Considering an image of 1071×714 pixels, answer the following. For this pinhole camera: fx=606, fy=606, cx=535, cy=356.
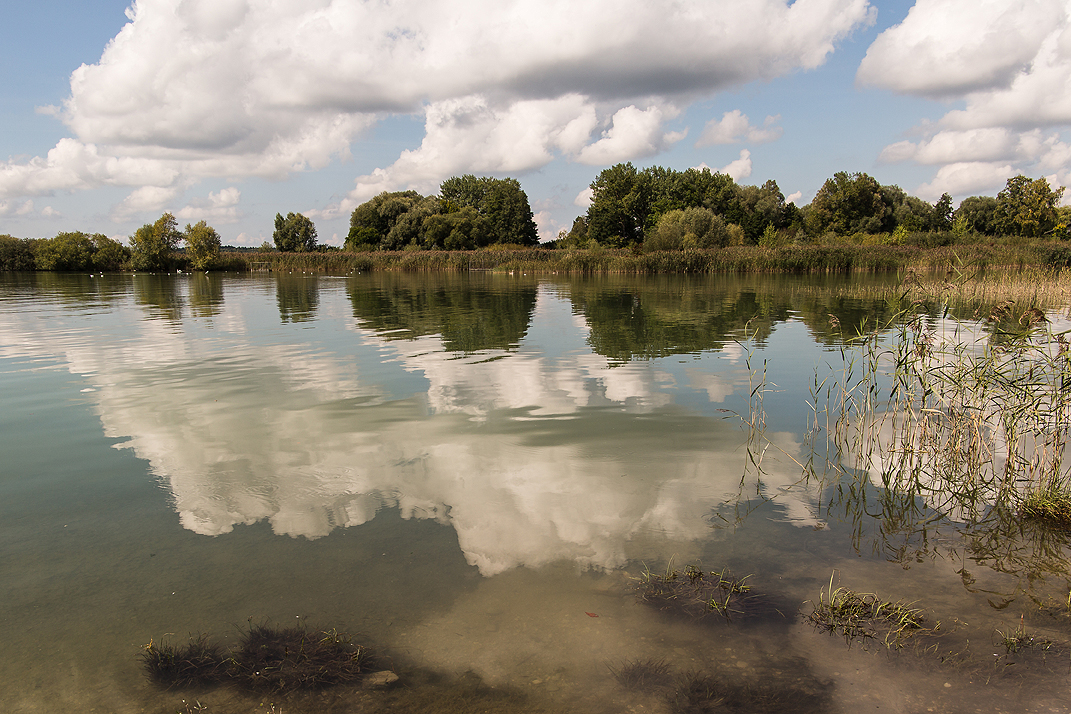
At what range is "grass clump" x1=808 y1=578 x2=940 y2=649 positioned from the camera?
3588 millimetres

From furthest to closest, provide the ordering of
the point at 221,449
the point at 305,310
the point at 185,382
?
the point at 305,310
the point at 185,382
the point at 221,449

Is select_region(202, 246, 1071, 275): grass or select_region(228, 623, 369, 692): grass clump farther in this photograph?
select_region(202, 246, 1071, 275): grass

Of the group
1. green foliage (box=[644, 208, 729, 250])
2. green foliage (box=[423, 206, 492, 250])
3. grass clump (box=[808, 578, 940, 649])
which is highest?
green foliage (box=[423, 206, 492, 250])

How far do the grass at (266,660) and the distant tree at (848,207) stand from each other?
89.3 m

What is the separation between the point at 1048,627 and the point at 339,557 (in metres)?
4.65

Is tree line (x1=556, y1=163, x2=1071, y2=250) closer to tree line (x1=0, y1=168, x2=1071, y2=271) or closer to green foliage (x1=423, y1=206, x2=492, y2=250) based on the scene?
tree line (x1=0, y1=168, x2=1071, y2=271)

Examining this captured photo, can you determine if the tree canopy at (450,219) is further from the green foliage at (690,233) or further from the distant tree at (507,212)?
the green foliage at (690,233)

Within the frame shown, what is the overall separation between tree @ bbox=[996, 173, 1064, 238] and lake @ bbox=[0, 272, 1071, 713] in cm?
8468

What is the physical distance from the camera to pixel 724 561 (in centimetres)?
446

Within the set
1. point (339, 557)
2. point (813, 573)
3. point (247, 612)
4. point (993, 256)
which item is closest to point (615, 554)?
point (813, 573)

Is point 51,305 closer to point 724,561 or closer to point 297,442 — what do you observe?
point 297,442

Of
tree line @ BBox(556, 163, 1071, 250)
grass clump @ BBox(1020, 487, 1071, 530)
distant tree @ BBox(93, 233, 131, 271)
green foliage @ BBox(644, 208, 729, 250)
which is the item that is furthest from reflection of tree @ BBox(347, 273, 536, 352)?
distant tree @ BBox(93, 233, 131, 271)

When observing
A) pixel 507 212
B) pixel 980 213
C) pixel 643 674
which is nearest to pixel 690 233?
pixel 507 212

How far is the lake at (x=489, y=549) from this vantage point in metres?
3.27
